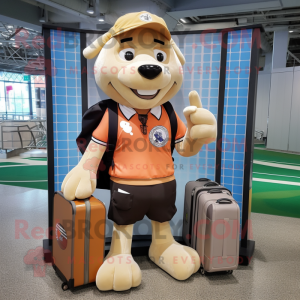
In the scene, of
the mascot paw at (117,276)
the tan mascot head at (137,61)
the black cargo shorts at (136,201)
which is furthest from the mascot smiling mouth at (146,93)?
the mascot paw at (117,276)

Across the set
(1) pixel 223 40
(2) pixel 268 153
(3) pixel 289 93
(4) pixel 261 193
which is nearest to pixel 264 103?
(3) pixel 289 93

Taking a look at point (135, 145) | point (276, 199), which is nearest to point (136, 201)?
point (135, 145)

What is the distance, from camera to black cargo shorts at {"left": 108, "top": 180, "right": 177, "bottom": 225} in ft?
6.63

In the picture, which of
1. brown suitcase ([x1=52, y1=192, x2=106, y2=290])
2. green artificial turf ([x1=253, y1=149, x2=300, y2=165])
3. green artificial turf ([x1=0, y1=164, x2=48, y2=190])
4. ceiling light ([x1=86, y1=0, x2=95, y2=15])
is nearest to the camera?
brown suitcase ([x1=52, y1=192, x2=106, y2=290])

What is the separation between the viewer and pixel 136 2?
635 centimetres

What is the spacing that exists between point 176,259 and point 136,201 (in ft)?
1.77

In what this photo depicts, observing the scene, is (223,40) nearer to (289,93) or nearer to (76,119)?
(76,119)

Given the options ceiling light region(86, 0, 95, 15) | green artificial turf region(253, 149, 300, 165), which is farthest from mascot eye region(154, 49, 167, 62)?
green artificial turf region(253, 149, 300, 165)

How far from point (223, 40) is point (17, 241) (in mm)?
2622

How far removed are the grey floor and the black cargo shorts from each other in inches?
19.2

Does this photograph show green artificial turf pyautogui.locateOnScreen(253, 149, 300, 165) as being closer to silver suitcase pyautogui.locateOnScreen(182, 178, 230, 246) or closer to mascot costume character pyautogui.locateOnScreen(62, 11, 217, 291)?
silver suitcase pyautogui.locateOnScreen(182, 178, 230, 246)

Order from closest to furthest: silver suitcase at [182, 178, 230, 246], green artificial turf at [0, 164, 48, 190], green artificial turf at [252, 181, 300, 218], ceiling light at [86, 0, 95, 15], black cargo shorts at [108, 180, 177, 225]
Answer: black cargo shorts at [108, 180, 177, 225] < silver suitcase at [182, 178, 230, 246] < green artificial turf at [252, 181, 300, 218] < green artificial turf at [0, 164, 48, 190] < ceiling light at [86, 0, 95, 15]

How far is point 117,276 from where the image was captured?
193 cm

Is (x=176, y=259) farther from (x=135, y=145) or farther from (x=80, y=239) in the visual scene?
(x=135, y=145)
